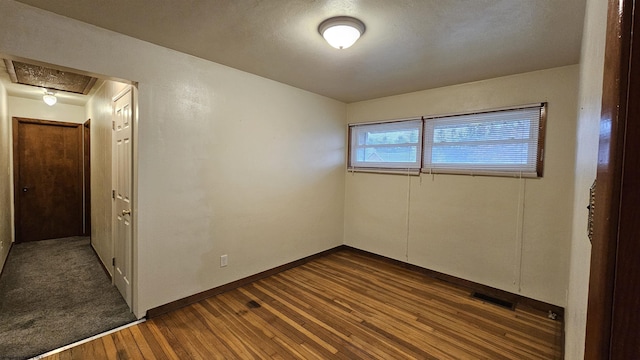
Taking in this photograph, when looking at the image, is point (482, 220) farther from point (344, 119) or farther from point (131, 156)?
point (131, 156)

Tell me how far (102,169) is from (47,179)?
2148mm

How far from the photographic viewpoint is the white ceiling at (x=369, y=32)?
185cm

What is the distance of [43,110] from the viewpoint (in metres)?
4.85

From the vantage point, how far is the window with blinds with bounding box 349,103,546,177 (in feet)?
9.71

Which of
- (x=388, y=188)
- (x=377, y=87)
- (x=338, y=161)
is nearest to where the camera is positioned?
(x=377, y=87)

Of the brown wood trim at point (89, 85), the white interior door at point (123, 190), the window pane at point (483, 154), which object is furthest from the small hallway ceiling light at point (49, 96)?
the window pane at point (483, 154)

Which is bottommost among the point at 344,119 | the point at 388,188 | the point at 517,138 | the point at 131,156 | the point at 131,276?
the point at 131,276

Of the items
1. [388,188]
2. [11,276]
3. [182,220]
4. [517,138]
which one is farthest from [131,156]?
[517,138]

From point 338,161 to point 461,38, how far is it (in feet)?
8.55

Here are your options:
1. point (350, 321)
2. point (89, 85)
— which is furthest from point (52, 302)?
point (350, 321)

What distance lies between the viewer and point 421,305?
292 cm

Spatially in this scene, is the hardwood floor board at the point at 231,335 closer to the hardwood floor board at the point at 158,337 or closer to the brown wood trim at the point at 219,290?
the brown wood trim at the point at 219,290

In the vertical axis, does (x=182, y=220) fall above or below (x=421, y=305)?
above

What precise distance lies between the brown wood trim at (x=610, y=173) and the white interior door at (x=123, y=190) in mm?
3014
